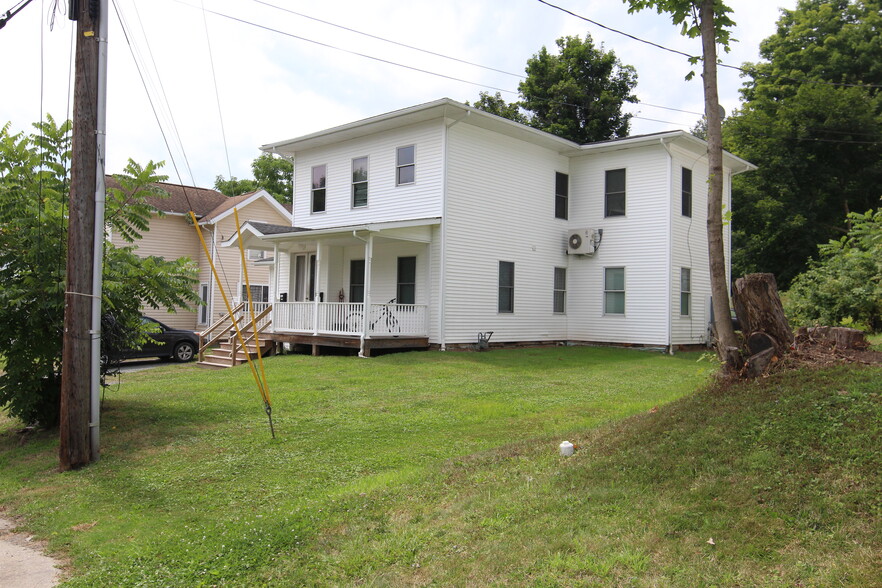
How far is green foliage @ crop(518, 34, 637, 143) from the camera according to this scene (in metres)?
31.4

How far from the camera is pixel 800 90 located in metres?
28.9

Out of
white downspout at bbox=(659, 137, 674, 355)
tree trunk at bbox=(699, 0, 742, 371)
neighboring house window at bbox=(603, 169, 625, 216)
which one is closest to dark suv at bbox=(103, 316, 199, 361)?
neighboring house window at bbox=(603, 169, 625, 216)

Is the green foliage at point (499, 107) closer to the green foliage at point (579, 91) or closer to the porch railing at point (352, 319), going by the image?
the green foliage at point (579, 91)

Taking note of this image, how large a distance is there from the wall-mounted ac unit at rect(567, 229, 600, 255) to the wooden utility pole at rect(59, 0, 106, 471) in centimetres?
1542

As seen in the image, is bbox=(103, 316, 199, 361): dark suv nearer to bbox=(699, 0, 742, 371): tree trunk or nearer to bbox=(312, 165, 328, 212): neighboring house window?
bbox=(312, 165, 328, 212): neighboring house window

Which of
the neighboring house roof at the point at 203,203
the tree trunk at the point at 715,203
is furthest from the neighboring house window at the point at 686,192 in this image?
the neighboring house roof at the point at 203,203

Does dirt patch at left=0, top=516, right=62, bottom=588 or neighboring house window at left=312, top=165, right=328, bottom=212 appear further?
neighboring house window at left=312, top=165, right=328, bottom=212

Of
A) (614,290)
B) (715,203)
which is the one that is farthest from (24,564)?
(614,290)

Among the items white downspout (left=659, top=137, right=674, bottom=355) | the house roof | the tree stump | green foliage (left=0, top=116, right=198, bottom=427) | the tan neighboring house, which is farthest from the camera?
the tan neighboring house

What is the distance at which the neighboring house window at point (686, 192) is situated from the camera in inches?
791

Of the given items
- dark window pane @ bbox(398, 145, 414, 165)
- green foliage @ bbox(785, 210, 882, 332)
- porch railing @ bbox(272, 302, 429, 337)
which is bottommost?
porch railing @ bbox(272, 302, 429, 337)

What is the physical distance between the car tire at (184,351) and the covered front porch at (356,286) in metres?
2.42

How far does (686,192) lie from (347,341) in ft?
36.9

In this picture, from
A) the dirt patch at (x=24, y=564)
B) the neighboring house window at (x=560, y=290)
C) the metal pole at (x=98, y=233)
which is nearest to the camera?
the dirt patch at (x=24, y=564)
